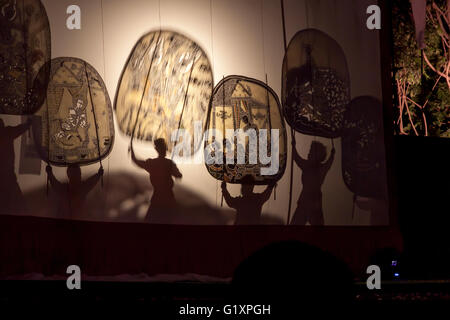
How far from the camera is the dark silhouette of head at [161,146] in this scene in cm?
353

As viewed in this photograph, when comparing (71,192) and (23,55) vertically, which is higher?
(23,55)

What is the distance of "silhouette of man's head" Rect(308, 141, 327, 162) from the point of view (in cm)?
362

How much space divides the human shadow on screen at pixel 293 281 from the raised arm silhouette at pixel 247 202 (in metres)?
2.47

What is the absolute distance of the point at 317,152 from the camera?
3.62 meters

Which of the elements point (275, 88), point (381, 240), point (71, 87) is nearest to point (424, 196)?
point (381, 240)

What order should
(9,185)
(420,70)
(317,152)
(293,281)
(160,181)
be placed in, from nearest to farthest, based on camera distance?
1. (293,281)
2. (9,185)
3. (160,181)
4. (317,152)
5. (420,70)

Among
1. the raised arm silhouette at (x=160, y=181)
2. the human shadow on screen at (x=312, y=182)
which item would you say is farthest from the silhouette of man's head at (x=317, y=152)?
the raised arm silhouette at (x=160, y=181)

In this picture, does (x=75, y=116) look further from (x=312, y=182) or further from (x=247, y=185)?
(x=312, y=182)

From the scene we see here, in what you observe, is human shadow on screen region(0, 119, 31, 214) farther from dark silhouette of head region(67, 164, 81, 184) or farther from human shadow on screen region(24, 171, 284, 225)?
dark silhouette of head region(67, 164, 81, 184)

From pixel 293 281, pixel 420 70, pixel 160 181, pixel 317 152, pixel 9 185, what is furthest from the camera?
pixel 420 70

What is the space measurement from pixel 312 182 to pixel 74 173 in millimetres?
1786

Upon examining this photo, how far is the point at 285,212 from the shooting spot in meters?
3.58

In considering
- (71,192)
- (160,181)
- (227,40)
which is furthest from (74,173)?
(227,40)
